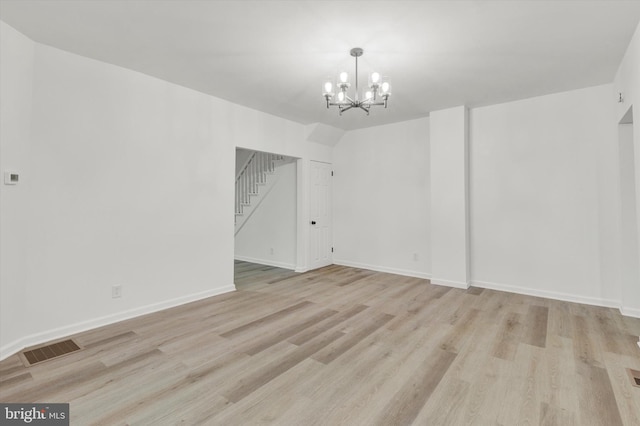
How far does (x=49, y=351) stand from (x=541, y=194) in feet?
19.9

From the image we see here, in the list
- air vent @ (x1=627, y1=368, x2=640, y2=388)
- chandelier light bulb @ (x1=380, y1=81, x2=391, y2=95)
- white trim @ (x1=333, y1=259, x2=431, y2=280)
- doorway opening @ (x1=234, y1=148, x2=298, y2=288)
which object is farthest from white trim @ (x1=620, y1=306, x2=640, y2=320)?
doorway opening @ (x1=234, y1=148, x2=298, y2=288)

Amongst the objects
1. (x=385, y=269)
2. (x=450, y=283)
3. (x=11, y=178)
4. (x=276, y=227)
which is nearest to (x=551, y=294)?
(x=450, y=283)

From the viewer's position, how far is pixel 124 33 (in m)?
2.76

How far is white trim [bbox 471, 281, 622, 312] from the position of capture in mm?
3943

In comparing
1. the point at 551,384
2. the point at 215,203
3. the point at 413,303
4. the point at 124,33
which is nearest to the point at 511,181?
the point at 413,303

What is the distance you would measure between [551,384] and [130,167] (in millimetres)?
4472

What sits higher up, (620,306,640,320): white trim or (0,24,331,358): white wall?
(0,24,331,358): white wall

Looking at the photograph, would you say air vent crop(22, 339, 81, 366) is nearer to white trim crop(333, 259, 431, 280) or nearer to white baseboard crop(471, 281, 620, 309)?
white trim crop(333, 259, 431, 280)

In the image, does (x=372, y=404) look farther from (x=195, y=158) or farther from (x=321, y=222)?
(x=321, y=222)

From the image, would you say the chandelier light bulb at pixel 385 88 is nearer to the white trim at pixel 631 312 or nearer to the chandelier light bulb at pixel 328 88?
the chandelier light bulb at pixel 328 88

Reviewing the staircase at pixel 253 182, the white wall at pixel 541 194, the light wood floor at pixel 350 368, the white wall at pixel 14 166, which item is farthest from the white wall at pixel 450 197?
the white wall at pixel 14 166

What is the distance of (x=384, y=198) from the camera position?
19.5ft

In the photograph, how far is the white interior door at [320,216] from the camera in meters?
6.12

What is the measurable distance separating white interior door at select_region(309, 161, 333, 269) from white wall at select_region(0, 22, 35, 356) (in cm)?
413
